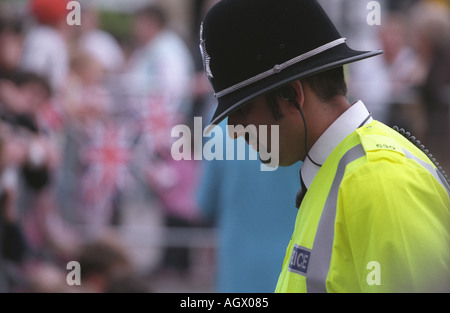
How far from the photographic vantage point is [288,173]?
388 centimetres

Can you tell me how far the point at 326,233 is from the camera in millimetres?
1976

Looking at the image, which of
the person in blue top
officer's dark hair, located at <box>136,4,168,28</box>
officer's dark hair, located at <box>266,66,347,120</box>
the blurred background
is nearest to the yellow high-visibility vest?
officer's dark hair, located at <box>266,66,347,120</box>

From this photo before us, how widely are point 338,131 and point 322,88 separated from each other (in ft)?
0.44

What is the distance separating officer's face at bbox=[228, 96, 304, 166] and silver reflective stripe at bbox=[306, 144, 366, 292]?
228mm

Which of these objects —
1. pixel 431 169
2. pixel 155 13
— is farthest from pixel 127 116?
pixel 431 169

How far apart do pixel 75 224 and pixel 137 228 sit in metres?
0.55

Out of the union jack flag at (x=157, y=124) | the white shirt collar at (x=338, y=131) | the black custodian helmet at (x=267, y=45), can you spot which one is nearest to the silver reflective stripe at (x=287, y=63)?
the black custodian helmet at (x=267, y=45)

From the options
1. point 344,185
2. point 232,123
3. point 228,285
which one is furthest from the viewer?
point 228,285

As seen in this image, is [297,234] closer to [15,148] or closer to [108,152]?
[15,148]

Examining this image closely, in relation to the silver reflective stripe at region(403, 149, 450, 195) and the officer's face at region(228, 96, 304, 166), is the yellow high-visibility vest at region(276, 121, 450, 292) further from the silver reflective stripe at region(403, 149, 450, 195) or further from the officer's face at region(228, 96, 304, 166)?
the officer's face at region(228, 96, 304, 166)

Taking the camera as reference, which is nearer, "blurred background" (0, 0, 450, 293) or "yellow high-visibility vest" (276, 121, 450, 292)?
"yellow high-visibility vest" (276, 121, 450, 292)

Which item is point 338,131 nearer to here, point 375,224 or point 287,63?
point 287,63

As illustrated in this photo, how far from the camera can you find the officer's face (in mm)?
2207
